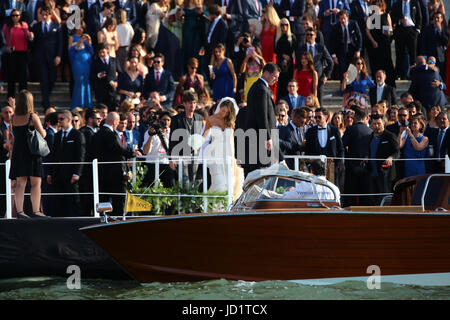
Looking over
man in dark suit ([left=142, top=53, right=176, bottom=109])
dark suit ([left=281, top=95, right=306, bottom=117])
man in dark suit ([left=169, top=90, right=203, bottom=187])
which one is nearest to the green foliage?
man in dark suit ([left=169, top=90, right=203, bottom=187])

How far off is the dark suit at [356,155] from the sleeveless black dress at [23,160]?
425 cm

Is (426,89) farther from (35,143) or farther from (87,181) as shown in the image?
(35,143)

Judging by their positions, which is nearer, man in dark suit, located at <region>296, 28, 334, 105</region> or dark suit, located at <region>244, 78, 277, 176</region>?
dark suit, located at <region>244, 78, 277, 176</region>

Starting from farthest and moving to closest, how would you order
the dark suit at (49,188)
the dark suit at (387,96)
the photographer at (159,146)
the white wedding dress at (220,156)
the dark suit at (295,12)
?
the dark suit at (295,12) < the dark suit at (387,96) < the dark suit at (49,188) < the photographer at (159,146) < the white wedding dress at (220,156)

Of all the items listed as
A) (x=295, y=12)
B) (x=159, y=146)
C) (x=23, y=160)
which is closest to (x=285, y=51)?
(x=295, y=12)

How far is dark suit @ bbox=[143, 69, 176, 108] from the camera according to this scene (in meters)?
16.2

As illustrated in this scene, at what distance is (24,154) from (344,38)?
718cm

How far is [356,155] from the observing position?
13.8m

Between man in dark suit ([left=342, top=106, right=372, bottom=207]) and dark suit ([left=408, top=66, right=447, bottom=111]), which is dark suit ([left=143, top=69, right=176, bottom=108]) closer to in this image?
man in dark suit ([left=342, top=106, right=372, bottom=207])

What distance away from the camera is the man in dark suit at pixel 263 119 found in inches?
483

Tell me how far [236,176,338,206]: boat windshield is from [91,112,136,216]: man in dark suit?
2.62 m

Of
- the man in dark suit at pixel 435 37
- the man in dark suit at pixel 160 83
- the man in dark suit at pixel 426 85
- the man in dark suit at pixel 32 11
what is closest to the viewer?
the man in dark suit at pixel 160 83

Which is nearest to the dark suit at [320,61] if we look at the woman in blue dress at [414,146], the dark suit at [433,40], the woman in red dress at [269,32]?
the woman in red dress at [269,32]

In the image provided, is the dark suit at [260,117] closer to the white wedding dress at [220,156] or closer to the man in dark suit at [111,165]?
the white wedding dress at [220,156]
